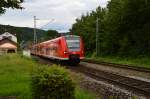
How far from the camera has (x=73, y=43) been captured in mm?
43062

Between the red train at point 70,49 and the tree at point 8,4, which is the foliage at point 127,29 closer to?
the red train at point 70,49

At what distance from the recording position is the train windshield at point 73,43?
1682 inches

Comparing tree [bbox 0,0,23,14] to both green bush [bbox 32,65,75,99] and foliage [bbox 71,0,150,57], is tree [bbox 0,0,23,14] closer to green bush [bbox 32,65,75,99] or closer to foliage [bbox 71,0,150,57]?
green bush [bbox 32,65,75,99]

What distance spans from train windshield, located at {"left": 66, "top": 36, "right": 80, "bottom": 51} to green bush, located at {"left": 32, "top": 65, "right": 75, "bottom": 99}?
97.7 feet

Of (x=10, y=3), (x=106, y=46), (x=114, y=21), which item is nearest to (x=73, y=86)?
(x=10, y=3)

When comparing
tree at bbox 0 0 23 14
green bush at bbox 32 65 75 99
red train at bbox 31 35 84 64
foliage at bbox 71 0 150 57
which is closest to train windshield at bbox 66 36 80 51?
red train at bbox 31 35 84 64

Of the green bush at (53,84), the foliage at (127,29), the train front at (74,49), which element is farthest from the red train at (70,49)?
the green bush at (53,84)

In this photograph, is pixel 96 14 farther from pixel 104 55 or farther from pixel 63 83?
pixel 63 83

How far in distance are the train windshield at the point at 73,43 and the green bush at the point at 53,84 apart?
1172 inches

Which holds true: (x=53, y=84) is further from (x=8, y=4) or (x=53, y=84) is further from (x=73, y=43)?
(x=73, y=43)

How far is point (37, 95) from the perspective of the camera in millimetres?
12672

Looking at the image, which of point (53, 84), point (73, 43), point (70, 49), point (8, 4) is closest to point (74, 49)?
point (70, 49)

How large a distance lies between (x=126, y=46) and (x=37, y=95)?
4217cm

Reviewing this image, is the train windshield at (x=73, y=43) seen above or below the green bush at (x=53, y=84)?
above
